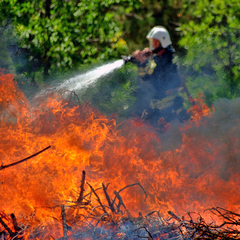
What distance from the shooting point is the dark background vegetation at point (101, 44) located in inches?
208

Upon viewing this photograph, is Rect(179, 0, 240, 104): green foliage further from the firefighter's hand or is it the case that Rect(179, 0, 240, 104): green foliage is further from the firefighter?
the firefighter's hand

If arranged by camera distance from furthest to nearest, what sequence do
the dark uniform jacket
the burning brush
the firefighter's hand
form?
the firefighter's hand, the dark uniform jacket, the burning brush

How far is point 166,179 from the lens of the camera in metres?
4.30

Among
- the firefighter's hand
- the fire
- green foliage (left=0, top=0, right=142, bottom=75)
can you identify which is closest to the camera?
the fire

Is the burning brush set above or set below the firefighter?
below

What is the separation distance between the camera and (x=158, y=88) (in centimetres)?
528

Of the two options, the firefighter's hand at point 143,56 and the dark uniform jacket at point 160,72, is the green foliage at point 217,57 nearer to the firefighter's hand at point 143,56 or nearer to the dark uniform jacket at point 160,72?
the dark uniform jacket at point 160,72

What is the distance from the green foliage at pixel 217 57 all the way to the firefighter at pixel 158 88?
0.30 meters

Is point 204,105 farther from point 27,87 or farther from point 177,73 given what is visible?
point 27,87

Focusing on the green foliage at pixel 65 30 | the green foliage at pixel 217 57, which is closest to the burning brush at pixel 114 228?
the green foliage at pixel 217 57

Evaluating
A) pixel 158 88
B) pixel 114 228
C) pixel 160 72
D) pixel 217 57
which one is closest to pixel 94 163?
pixel 114 228

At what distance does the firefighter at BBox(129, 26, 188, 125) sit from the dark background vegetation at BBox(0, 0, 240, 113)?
0.18 m

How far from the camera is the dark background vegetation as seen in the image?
17.3 ft

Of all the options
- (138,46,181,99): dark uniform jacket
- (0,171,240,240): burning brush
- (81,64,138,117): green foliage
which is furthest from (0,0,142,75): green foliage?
(0,171,240,240): burning brush
